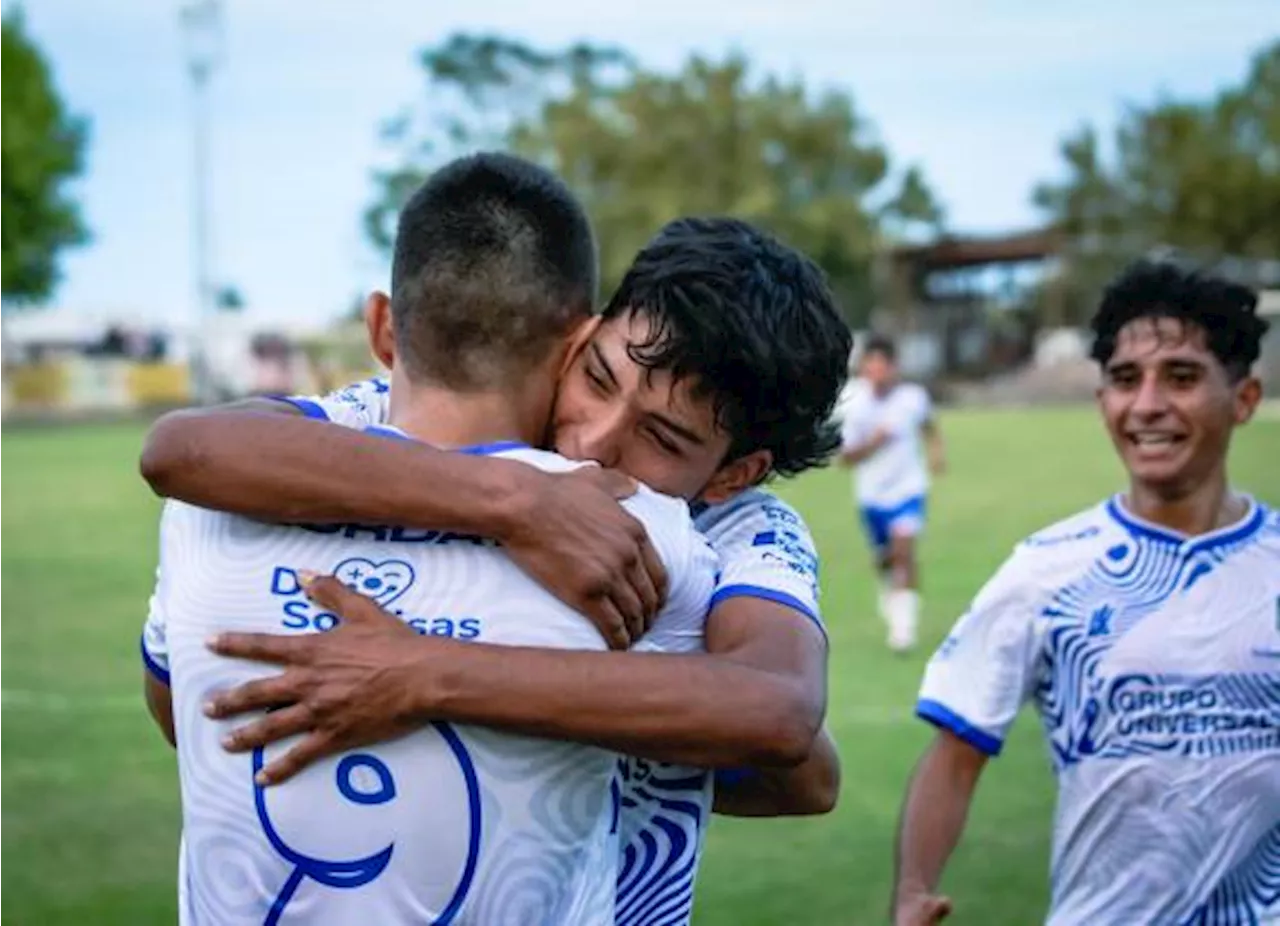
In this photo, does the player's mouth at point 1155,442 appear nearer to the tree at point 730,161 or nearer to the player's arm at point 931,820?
the player's arm at point 931,820

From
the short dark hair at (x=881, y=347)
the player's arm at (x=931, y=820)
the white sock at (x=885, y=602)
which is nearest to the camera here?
the player's arm at (x=931, y=820)

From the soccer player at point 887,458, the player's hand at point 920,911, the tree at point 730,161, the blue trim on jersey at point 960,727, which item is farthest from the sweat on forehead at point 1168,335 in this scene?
the tree at point 730,161

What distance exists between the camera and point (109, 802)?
337 inches

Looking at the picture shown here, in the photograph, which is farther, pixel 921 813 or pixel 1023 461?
pixel 1023 461

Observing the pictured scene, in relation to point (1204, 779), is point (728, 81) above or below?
above

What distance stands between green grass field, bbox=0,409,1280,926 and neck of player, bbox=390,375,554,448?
4.52 m

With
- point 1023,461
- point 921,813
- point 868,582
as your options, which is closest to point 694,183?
point 1023,461

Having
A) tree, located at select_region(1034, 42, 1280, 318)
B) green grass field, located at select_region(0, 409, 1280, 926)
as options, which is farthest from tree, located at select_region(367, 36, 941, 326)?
green grass field, located at select_region(0, 409, 1280, 926)

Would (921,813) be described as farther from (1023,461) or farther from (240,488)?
(1023,461)

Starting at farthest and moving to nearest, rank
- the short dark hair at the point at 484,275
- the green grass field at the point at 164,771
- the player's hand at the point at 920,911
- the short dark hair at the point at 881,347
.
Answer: the short dark hair at the point at 881,347
the green grass field at the point at 164,771
the player's hand at the point at 920,911
the short dark hair at the point at 484,275

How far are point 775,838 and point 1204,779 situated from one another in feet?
13.7

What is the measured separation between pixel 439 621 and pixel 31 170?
61619mm

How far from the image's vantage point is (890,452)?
48.4ft

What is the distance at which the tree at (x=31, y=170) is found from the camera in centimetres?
6047
